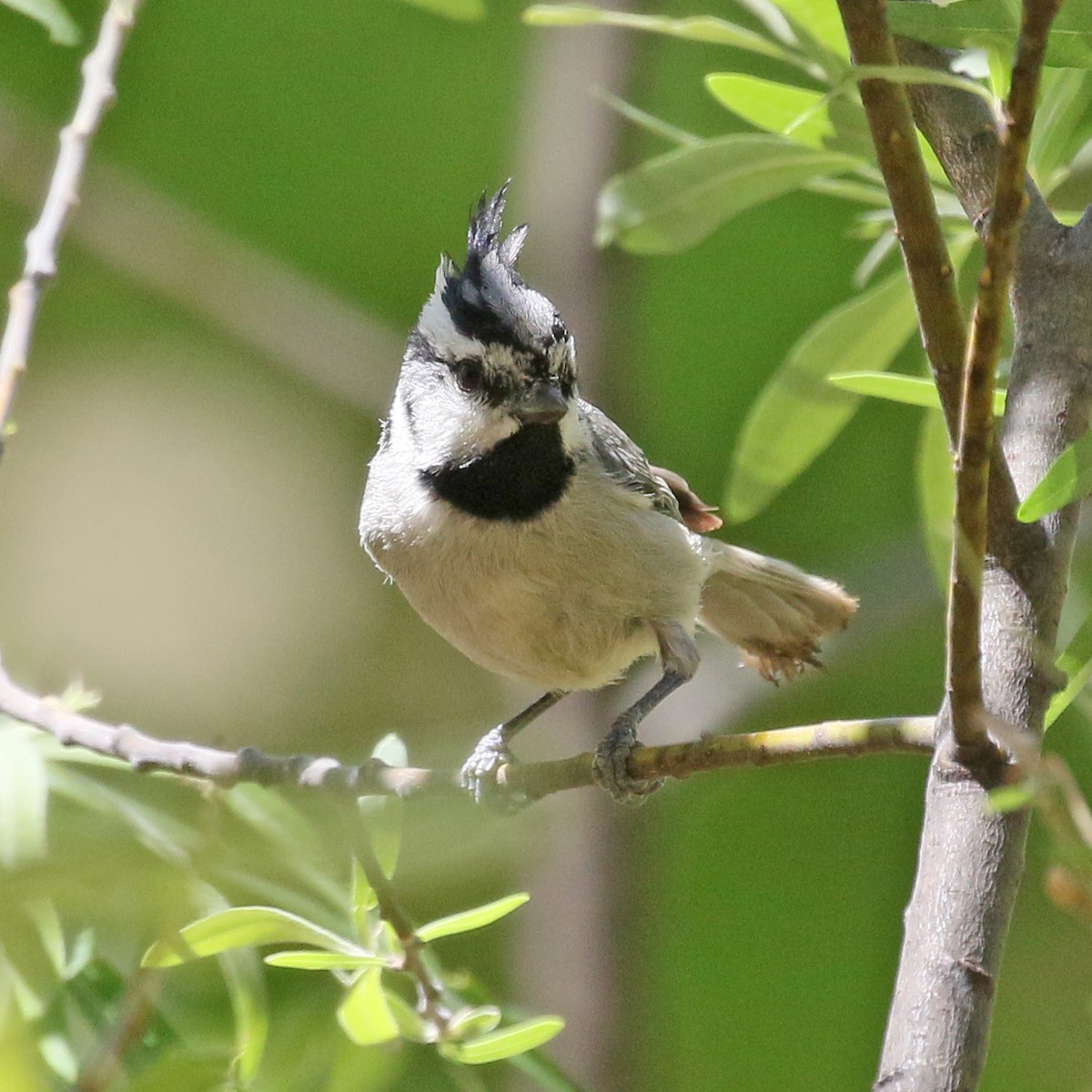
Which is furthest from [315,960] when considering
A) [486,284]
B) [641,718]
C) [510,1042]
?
[486,284]

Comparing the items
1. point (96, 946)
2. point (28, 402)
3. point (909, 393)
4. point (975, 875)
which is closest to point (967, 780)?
point (975, 875)

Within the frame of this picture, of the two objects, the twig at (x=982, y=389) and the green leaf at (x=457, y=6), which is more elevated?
the green leaf at (x=457, y=6)

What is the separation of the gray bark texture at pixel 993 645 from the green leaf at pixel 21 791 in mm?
731

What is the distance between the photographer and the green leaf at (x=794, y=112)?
1621mm

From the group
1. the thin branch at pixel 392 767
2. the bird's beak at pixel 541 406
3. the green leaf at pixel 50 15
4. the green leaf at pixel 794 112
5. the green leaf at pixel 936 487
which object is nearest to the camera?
the thin branch at pixel 392 767

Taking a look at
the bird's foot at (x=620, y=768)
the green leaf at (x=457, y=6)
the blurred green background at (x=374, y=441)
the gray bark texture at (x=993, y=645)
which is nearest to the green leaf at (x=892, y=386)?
the gray bark texture at (x=993, y=645)

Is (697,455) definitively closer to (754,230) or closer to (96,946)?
(754,230)

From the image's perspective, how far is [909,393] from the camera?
1450mm

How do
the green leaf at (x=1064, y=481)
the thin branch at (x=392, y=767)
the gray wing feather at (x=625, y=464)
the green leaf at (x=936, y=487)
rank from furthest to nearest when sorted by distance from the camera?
1. the gray wing feather at (x=625, y=464)
2. the green leaf at (x=936, y=487)
3. the thin branch at (x=392, y=767)
4. the green leaf at (x=1064, y=481)

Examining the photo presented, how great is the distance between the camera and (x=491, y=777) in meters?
1.83

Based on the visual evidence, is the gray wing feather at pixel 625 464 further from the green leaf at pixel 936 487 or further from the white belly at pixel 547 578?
the green leaf at pixel 936 487

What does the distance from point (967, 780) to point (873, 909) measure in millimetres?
3584

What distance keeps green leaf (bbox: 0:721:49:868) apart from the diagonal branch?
5cm

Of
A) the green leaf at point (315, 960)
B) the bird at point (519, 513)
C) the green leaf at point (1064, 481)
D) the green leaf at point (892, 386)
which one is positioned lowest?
the green leaf at point (315, 960)
